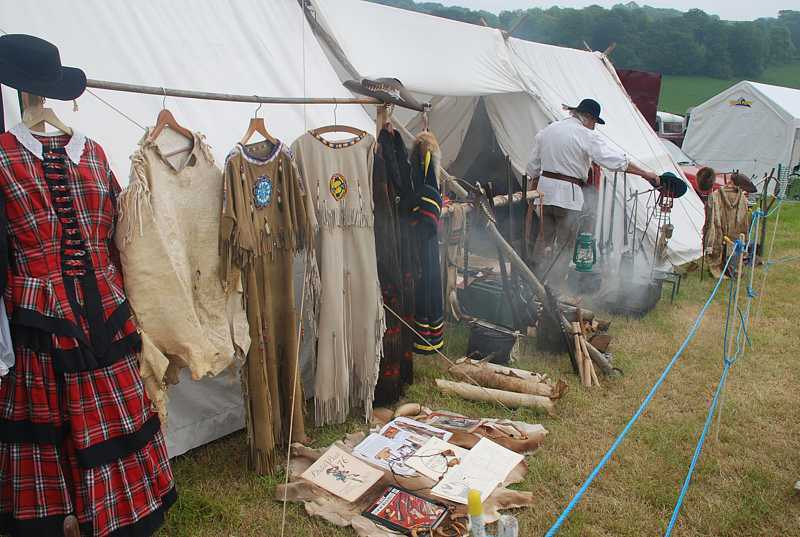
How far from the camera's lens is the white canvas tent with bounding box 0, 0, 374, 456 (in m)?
2.60

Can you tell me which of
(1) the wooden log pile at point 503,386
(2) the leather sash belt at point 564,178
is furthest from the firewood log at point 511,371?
(2) the leather sash belt at point 564,178

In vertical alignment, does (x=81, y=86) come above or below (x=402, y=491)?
above

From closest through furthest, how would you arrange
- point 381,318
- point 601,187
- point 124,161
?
point 124,161 < point 381,318 < point 601,187

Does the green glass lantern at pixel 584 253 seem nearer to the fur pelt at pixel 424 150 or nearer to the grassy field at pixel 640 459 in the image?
the grassy field at pixel 640 459

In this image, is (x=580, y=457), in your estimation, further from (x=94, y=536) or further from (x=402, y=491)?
(x=94, y=536)

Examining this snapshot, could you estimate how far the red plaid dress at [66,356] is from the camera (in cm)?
187

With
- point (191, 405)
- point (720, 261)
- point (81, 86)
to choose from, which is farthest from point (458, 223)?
point (720, 261)

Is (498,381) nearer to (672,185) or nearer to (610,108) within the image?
(672,185)

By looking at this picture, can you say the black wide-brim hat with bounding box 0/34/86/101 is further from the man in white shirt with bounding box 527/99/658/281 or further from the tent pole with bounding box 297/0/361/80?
the man in white shirt with bounding box 527/99/658/281

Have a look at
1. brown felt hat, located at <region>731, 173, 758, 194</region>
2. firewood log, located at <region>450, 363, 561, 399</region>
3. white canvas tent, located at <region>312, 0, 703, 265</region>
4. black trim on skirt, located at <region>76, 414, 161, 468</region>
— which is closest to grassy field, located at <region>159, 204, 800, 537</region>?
firewood log, located at <region>450, 363, 561, 399</region>

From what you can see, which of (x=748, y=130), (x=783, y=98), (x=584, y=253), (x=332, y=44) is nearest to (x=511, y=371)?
(x=584, y=253)

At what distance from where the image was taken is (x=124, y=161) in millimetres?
2600

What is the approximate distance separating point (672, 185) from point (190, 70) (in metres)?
4.03

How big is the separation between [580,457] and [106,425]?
2.16 meters
